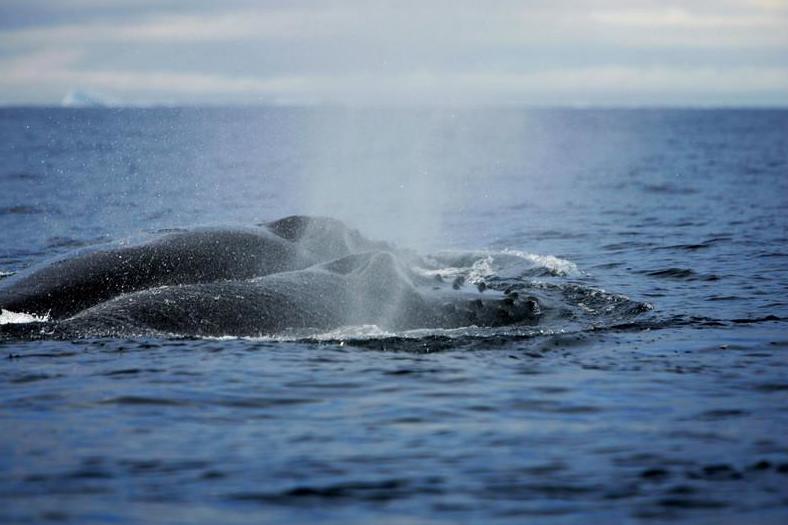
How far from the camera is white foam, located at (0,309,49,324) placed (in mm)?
14219

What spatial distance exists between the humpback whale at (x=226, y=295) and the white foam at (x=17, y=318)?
122mm

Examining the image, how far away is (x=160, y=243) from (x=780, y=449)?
10136mm

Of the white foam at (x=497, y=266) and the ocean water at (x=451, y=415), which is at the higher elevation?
the white foam at (x=497, y=266)

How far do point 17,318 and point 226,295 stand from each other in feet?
9.12

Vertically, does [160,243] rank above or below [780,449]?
above

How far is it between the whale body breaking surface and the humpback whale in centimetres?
1

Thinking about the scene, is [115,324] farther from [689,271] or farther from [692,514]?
[689,271]

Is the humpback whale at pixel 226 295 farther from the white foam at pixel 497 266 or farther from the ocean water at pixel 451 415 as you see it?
the white foam at pixel 497 266

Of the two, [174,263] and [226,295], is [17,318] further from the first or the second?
[226,295]

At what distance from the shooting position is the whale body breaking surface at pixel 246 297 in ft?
46.8

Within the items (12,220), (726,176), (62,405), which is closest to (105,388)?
(62,405)

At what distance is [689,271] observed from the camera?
2102 centimetres

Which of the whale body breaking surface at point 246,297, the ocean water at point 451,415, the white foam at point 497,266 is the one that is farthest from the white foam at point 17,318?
the white foam at point 497,266

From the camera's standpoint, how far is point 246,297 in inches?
574
